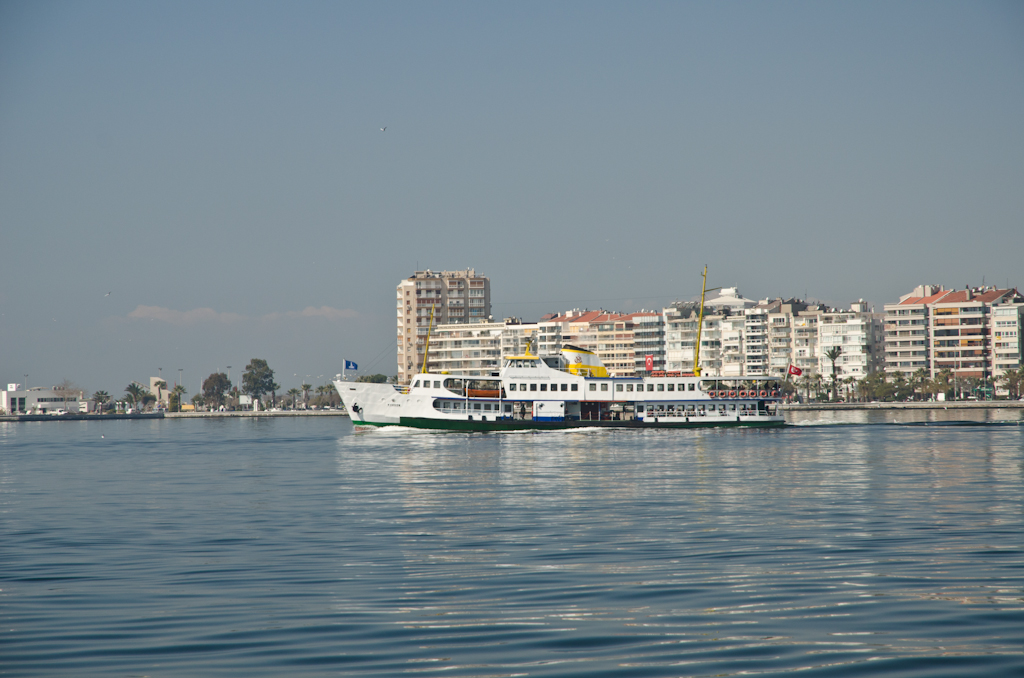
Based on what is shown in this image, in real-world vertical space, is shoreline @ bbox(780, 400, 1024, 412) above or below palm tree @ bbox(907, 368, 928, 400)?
below

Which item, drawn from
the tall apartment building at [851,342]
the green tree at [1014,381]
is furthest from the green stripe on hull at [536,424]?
the tall apartment building at [851,342]

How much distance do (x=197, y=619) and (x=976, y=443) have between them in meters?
49.7

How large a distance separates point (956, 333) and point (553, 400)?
12751 centimetres

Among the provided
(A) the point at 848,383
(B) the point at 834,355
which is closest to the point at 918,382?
(B) the point at 834,355

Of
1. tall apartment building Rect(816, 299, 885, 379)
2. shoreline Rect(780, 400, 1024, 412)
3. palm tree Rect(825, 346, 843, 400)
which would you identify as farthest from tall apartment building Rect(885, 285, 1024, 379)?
shoreline Rect(780, 400, 1024, 412)

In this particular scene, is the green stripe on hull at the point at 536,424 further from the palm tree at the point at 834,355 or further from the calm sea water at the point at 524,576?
the palm tree at the point at 834,355

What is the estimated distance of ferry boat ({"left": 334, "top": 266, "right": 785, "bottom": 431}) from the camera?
233 feet

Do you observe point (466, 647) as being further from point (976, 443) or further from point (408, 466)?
point (976, 443)

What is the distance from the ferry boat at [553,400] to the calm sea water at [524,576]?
1325 inches

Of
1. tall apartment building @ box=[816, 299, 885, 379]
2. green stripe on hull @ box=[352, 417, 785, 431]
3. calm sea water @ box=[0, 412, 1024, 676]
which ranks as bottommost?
green stripe on hull @ box=[352, 417, 785, 431]

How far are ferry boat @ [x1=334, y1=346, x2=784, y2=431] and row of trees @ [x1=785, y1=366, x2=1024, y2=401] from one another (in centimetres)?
10871

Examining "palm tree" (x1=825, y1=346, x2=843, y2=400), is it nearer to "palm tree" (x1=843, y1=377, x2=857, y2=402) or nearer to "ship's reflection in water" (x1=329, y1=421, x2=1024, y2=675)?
"palm tree" (x1=843, y1=377, x2=857, y2=402)

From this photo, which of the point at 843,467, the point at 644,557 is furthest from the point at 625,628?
the point at 843,467

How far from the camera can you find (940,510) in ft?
82.2
